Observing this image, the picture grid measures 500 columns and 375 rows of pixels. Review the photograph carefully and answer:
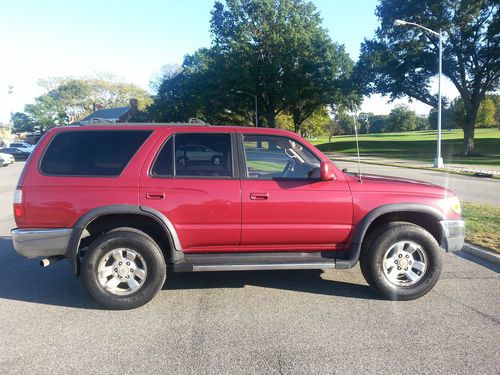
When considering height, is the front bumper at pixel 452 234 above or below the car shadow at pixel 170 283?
above

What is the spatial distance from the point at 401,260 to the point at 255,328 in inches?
71.9

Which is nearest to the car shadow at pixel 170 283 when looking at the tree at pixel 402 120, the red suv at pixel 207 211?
the red suv at pixel 207 211

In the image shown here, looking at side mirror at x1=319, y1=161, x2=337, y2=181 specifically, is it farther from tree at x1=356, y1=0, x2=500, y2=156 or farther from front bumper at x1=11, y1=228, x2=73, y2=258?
tree at x1=356, y1=0, x2=500, y2=156

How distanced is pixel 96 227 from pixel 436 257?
3.68 meters

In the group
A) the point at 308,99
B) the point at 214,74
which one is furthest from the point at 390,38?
the point at 214,74

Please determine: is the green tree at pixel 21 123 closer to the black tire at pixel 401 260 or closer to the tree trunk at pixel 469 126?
the tree trunk at pixel 469 126

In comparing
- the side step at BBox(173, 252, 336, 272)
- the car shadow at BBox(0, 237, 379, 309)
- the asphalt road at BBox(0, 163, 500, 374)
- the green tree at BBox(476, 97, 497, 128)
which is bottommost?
the asphalt road at BBox(0, 163, 500, 374)

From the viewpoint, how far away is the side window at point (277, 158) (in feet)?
15.6

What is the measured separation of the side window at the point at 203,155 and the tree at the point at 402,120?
436ft

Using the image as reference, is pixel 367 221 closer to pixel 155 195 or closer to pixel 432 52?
pixel 155 195

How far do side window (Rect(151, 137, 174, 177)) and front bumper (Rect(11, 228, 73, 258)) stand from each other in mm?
1053

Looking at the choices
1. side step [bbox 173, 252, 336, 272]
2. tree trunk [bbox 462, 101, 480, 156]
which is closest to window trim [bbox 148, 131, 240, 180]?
side step [bbox 173, 252, 336, 272]

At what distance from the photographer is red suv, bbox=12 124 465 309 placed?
4.41 metres

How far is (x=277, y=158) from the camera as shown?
4875 millimetres
